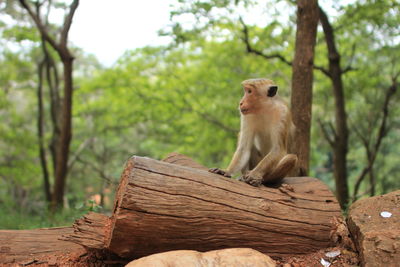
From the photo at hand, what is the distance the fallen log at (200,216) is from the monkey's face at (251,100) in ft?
3.59

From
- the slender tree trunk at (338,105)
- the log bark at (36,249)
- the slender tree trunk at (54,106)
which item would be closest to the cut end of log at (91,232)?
the log bark at (36,249)

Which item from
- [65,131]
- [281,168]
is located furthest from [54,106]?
[281,168]

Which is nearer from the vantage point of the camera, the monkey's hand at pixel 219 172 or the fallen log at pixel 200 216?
the fallen log at pixel 200 216

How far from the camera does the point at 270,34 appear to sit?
Result: 1104cm

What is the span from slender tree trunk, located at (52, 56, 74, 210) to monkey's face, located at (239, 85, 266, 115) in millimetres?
5940

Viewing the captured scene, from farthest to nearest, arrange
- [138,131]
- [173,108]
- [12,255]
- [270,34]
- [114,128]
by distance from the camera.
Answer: [138,131] → [114,128] → [173,108] → [270,34] → [12,255]

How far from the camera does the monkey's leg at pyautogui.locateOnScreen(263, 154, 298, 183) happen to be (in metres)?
4.65

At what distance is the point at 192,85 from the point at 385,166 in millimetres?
10857

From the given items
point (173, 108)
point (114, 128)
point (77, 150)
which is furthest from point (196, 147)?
point (77, 150)

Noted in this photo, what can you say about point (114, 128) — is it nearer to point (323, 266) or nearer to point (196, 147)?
point (196, 147)

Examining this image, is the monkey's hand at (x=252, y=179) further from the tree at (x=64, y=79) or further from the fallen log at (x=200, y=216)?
the tree at (x=64, y=79)

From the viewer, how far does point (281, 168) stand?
15.4 ft

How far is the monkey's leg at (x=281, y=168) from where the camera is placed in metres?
4.65

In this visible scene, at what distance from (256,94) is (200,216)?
1962 mm
